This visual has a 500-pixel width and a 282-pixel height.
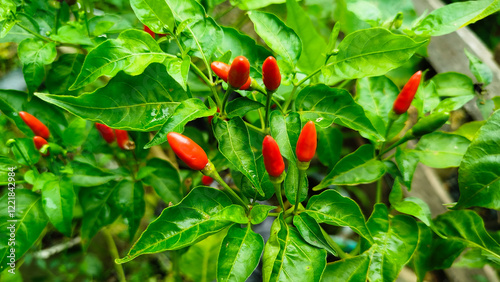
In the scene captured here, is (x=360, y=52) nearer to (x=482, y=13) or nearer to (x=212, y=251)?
(x=482, y=13)

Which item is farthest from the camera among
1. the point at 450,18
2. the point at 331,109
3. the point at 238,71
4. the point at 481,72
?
the point at 481,72

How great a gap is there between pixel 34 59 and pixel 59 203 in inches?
11.3

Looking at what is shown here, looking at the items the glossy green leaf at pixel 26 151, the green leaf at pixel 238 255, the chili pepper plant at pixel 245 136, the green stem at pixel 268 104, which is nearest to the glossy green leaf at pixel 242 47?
the chili pepper plant at pixel 245 136

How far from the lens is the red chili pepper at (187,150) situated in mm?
511

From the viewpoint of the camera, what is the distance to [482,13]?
631 mm

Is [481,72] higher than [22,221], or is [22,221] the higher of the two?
[481,72]

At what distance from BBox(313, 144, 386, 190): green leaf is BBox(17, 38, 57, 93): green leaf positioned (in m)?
0.60

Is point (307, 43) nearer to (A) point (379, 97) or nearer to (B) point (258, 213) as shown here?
(A) point (379, 97)

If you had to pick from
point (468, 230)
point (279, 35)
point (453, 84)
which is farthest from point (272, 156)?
point (453, 84)

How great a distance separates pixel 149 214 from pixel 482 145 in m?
1.31

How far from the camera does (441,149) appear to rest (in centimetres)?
74

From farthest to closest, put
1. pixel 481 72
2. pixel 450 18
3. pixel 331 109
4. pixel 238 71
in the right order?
pixel 481 72
pixel 450 18
pixel 331 109
pixel 238 71

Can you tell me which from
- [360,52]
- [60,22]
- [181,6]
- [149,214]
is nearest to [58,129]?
[60,22]

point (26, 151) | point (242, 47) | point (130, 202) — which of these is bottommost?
point (130, 202)
